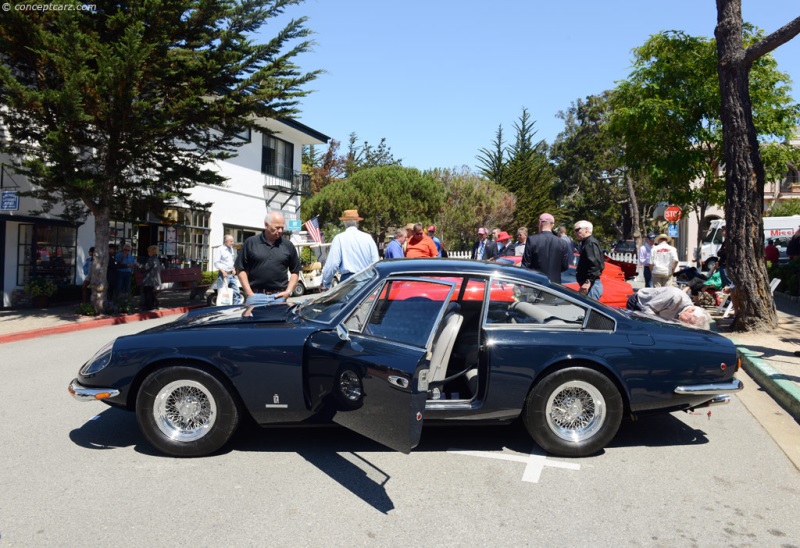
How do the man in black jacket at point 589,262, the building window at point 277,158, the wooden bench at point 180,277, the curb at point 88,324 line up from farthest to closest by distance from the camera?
the building window at point 277,158 → the wooden bench at point 180,277 → the curb at point 88,324 → the man in black jacket at point 589,262

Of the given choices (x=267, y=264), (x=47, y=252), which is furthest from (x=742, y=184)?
(x=47, y=252)

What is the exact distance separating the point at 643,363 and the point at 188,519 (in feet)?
10.6

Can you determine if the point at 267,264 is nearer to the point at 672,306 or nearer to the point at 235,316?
the point at 235,316

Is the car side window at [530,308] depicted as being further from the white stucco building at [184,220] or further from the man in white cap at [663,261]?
the white stucco building at [184,220]

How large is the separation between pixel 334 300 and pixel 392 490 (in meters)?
1.53

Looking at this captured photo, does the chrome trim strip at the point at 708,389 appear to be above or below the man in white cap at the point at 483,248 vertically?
below

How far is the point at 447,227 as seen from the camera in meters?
39.8

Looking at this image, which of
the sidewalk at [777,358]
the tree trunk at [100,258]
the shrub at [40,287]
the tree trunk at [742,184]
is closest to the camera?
the sidewalk at [777,358]

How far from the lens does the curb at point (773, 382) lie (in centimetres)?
611

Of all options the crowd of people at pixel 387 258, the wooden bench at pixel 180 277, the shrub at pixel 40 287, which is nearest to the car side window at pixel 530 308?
the crowd of people at pixel 387 258

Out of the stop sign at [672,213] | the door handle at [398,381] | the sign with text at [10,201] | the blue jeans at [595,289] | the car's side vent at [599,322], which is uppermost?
the stop sign at [672,213]

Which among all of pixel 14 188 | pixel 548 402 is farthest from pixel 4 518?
pixel 14 188

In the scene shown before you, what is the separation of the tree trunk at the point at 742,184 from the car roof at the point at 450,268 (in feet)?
21.4

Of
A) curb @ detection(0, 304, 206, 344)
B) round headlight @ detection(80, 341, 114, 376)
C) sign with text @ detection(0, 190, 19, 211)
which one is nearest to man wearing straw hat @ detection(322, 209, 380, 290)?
round headlight @ detection(80, 341, 114, 376)
